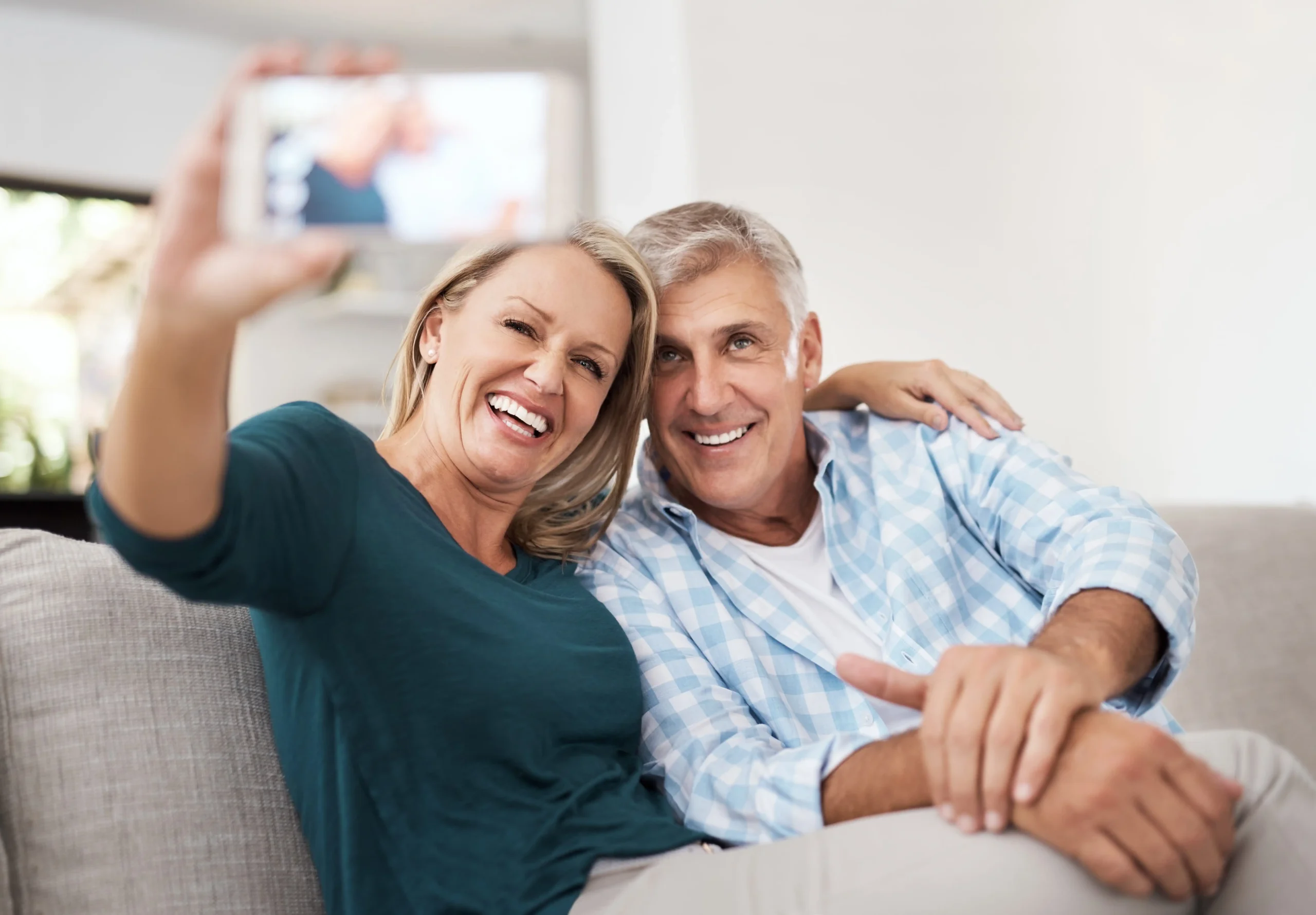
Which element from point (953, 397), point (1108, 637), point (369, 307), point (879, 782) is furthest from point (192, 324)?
point (369, 307)

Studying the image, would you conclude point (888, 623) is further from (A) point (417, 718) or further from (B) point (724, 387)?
(A) point (417, 718)

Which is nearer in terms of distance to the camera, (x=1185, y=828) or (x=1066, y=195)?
(x=1185, y=828)

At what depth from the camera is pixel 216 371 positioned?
1.88 feet

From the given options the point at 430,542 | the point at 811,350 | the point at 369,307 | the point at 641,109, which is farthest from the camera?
the point at 369,307

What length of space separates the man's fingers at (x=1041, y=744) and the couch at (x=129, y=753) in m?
0.64

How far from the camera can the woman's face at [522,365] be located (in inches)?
44.3

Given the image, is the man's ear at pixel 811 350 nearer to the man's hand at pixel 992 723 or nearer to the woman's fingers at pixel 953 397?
the woman's fingers at pixel 953 397

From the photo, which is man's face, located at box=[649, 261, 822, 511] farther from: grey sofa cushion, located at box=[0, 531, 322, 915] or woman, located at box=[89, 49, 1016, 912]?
grey sofa cushion, located at box=[0, 531, 322, 915]

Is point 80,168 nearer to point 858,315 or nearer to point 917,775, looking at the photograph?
point 858,315

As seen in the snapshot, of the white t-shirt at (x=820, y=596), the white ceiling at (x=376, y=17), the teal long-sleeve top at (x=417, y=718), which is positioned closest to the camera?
the teal long-sleeve top at (x=417, y=718)

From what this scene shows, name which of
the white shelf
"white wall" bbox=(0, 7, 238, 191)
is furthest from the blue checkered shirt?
"white wall" bbox=(0, 7, 238, 191)

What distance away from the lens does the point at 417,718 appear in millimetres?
896

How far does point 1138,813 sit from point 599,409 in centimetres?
75

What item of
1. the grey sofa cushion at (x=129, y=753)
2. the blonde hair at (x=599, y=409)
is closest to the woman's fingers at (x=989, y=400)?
the blonde hair at (x=599, y=409)
